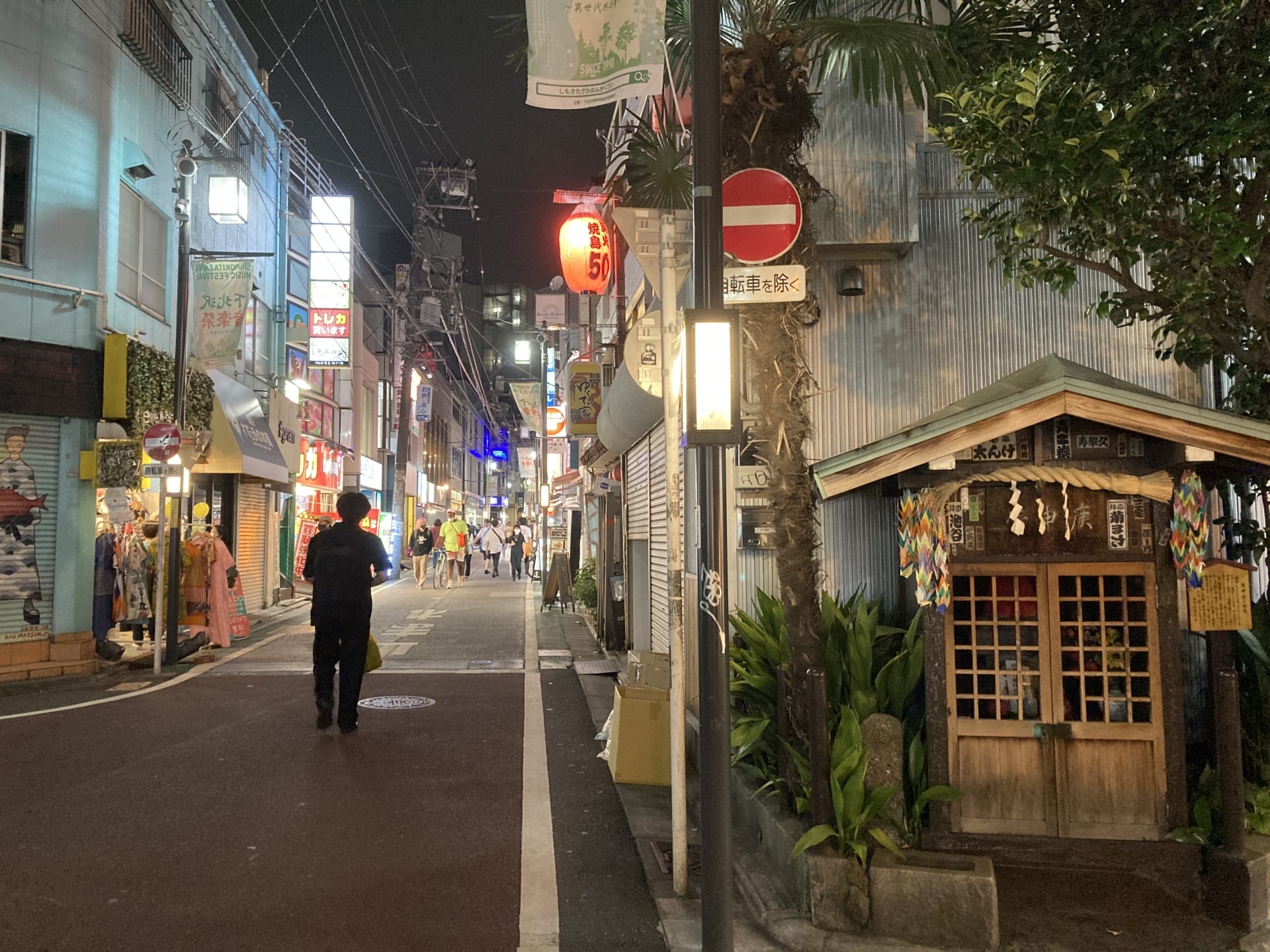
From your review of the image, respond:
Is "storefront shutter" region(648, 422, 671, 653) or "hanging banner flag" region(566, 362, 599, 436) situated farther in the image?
"hanging banner flag" region(566, 362, 599, 436)

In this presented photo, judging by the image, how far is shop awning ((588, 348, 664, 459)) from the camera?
9.34 meters

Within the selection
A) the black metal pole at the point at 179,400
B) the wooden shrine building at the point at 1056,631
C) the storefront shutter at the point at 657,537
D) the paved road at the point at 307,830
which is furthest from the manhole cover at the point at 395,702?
the wooden shrine building at the point at 1056,631

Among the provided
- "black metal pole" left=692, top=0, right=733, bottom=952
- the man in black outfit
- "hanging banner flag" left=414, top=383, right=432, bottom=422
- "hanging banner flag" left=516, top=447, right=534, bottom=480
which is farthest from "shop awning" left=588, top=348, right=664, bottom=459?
"hanging banner flag" left=516, top=447, right=534, bottom=480

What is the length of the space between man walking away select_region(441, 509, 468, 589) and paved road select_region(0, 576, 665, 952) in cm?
1652

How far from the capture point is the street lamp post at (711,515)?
4.22m

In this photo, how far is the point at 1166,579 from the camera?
5590 millimetres

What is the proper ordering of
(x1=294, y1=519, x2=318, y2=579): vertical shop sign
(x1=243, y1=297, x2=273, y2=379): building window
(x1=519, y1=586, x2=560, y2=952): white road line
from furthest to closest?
(x1=294, y1=519, x2=318, y2=579): vertical shop sign → (x1=243, y1=297, x2=273, y2=379): building window → (x1=519, y1=586, x2=560, y2=952): white road line

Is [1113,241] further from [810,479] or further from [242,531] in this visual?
[242,531]

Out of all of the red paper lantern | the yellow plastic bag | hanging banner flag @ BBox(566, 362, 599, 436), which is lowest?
the yellow plastic bag

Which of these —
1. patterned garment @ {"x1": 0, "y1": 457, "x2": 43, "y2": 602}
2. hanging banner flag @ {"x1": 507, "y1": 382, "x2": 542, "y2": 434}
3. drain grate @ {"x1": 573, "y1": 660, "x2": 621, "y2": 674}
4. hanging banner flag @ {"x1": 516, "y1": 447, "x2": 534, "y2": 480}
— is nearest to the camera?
patterned garment @ {"x1": 0, "y1": 457, "x2": 43, "y2": 602}

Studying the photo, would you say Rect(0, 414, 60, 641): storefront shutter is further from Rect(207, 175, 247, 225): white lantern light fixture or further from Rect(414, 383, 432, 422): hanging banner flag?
Rect(414, 383, 432, 422): hanging banner flag

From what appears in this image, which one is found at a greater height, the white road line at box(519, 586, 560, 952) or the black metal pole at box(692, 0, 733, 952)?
the black metal pole at box(692, 0, 733, 952)

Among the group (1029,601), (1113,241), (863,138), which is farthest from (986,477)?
(863,138)

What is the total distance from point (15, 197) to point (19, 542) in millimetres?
4607
